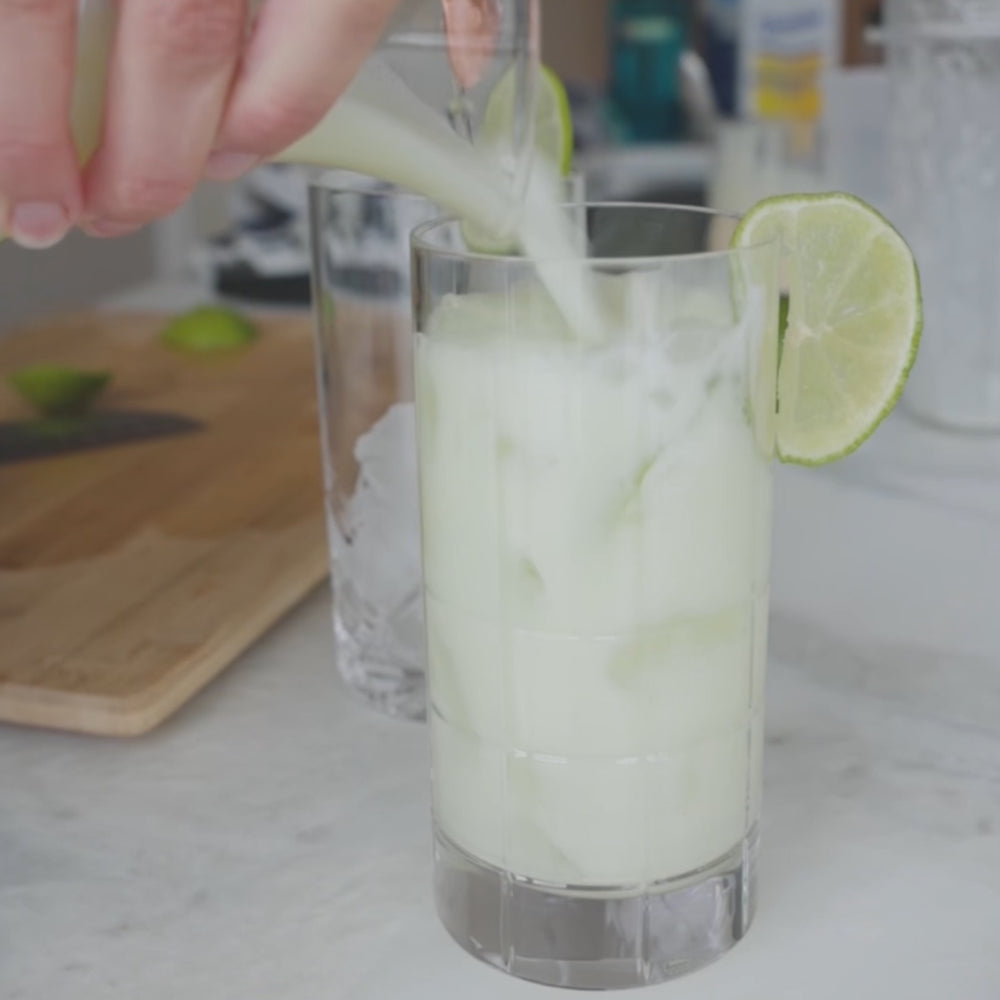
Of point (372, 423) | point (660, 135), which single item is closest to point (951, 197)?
point (372, 423)

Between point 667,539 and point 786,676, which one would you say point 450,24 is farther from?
point 786,676

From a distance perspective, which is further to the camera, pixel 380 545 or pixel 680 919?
pixel 380 545

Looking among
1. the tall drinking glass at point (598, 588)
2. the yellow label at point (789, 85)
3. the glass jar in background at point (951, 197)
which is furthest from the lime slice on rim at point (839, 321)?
the yellow label at point (789, 85)

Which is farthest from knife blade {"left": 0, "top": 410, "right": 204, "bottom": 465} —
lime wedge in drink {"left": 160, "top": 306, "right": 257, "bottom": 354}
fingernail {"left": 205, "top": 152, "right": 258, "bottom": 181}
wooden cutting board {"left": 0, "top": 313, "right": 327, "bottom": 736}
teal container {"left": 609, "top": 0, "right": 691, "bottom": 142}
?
teal container {"left": 609, "top": 0, "right": 691, "bottom": 142}

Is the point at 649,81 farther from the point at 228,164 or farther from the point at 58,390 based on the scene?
the point at 228,164

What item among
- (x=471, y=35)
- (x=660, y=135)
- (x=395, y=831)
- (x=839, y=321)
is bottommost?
(x=395, y=831)

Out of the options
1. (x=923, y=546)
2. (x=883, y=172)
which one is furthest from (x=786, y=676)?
(x=883, y=172)

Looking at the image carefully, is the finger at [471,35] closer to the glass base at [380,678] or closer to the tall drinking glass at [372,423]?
the tall drinking glass at [372,423]
